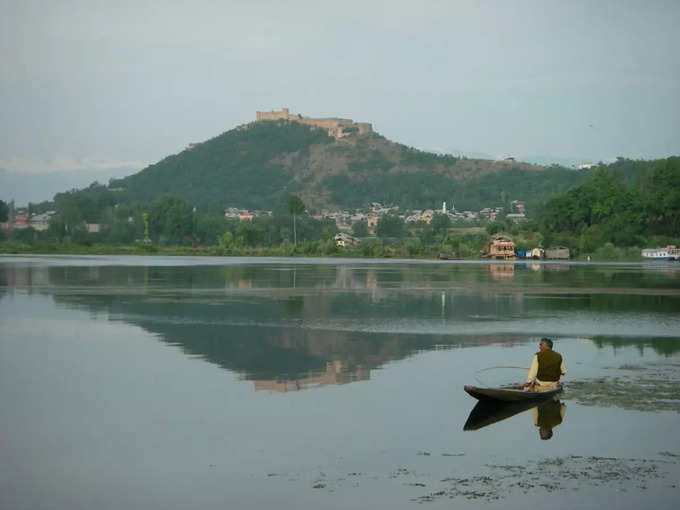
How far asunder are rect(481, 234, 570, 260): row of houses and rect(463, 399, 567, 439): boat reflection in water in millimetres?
113068

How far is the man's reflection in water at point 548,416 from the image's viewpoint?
1551 cm

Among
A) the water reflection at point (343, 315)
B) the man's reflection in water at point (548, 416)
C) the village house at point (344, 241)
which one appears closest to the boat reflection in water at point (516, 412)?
the man's reflection in water at point (548, 416)

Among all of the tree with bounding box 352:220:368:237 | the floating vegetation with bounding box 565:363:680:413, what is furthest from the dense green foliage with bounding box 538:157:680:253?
the floating vegetation with bounding box 565:363:680:413

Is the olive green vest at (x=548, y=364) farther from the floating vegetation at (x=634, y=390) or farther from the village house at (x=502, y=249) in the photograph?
the village house at (x=502, y=249)

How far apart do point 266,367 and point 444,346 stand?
22.1ft

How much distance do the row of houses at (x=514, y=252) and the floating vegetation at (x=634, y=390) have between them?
107860 millimetres

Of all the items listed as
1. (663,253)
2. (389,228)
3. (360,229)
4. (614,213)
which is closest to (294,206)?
(389,228)

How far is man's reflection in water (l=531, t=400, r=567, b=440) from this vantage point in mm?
15509

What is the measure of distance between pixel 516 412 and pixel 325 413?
142 inches

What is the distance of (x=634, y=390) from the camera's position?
19.2m

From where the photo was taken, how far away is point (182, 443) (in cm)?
1459

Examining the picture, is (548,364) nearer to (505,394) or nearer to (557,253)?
(505,394)

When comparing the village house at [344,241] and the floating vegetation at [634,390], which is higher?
the village house at [344,241]

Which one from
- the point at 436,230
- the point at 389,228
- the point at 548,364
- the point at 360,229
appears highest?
the point at 389,228
